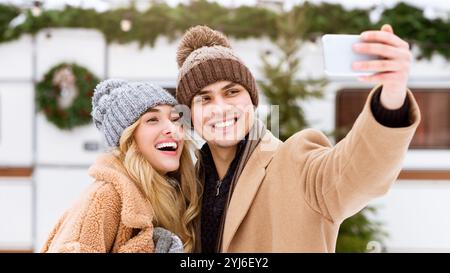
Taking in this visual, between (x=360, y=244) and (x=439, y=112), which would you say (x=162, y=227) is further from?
(x=439, y=112)

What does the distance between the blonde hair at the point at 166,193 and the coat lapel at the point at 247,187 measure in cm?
11

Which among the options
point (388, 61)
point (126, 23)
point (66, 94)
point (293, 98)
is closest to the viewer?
point (388, 61)

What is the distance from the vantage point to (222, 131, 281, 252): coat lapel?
110 centimetres

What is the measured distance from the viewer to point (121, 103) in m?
1.24

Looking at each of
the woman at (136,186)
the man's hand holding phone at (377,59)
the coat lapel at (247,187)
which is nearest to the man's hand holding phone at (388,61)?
the man's hand holding phone at (377,59)

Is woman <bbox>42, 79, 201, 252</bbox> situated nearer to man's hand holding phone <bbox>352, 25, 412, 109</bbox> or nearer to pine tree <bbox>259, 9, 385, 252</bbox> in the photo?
man's hand holding phone <bbox>352, 25, 412, 109</bbox>

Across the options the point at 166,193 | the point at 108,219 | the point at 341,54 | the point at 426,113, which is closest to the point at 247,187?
the point at 166,193

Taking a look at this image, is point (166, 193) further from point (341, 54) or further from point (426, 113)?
point (426, 113)

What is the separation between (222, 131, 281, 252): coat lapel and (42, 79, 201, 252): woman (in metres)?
0.12

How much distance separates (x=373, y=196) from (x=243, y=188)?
1.01 feet

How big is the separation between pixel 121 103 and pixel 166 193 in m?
0.25

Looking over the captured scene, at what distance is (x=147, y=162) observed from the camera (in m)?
1.24
